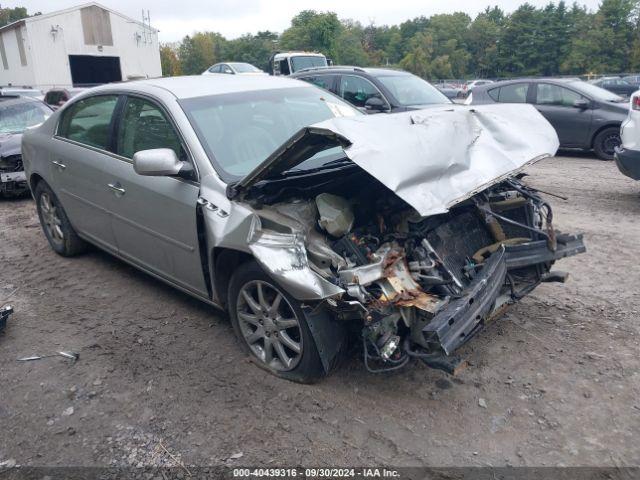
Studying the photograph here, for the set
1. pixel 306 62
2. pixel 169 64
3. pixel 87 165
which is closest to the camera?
pixel 87 165

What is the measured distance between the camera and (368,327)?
2.92 m

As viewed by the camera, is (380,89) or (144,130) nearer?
(144,130)

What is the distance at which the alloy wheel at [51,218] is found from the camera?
5457 mm

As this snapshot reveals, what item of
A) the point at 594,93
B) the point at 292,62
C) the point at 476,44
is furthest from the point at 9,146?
the point at 476,44

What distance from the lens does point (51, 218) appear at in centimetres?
556

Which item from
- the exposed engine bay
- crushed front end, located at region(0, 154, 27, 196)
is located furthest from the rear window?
crushed front end, located at region(0, 154, 27, 196)

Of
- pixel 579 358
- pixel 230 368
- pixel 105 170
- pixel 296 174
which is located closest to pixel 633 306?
pixel 579 358

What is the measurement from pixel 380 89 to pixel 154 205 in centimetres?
643

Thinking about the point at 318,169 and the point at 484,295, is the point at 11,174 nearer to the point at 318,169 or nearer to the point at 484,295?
the point at 318,169

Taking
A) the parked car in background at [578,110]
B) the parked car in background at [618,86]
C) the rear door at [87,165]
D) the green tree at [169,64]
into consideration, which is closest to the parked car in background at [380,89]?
the parked car in background at [578,110]

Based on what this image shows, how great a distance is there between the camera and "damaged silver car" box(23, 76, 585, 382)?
287 centimetres

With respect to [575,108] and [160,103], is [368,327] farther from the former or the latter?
[575,108]

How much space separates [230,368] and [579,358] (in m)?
2.26

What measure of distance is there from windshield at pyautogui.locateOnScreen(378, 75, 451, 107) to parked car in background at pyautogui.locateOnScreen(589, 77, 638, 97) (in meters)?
18.5
